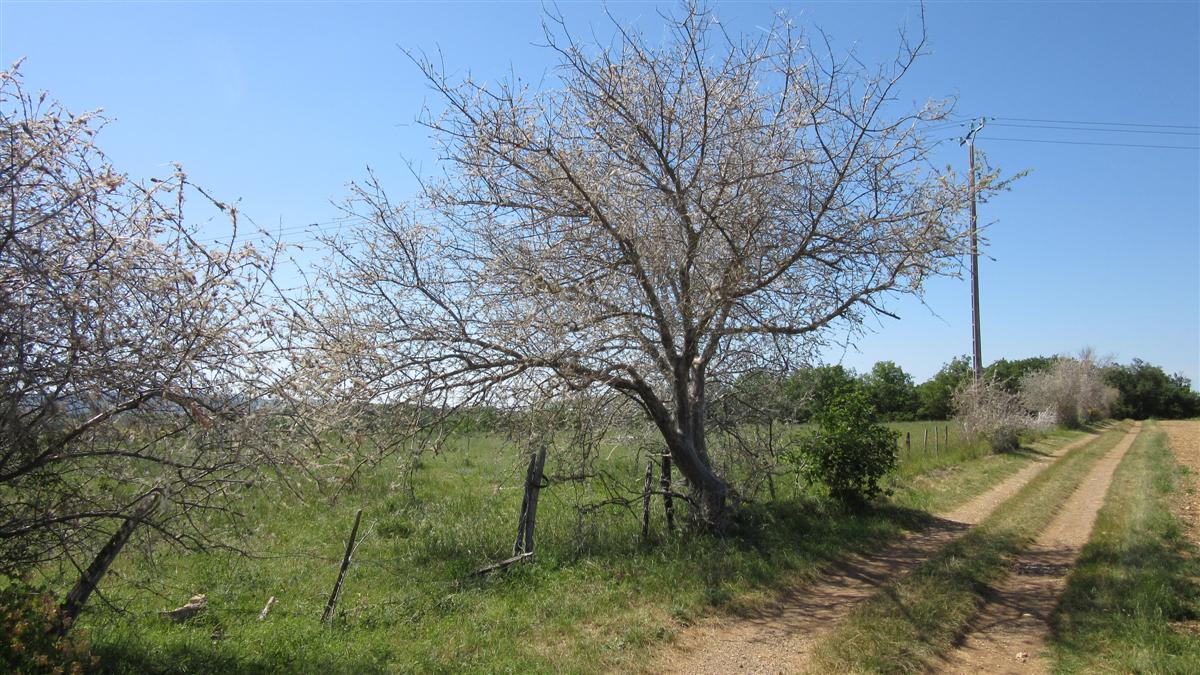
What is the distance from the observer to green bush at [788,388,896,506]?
1255 cm

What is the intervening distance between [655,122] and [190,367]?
582cm

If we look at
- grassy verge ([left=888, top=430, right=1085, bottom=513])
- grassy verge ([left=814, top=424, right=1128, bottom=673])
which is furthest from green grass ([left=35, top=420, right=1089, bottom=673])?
grassy verge ([left=888, top=430, right=1085, bottom=513])

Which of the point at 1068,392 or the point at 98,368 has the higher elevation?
the point at 1068,392

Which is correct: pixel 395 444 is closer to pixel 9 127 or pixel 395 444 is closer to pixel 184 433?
pixel 184 433

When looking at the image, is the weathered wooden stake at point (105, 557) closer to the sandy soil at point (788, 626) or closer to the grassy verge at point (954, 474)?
the sandy soil at point (788, 626)

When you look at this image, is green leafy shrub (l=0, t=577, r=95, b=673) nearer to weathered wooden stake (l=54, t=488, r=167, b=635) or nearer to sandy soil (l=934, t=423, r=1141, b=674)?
weathered wooden stake (l=54, t=488, r=167, b=635)

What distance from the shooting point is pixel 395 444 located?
7781 mm

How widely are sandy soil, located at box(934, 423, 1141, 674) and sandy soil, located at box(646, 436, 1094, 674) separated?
110 centimetres

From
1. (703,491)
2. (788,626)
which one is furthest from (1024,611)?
(703,491)

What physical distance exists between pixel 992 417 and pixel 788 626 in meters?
22.1

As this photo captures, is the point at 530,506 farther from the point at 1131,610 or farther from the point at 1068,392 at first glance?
the point at 1068,392

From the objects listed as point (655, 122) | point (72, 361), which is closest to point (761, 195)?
point (655, 122)

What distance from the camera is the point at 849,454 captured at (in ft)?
41.2

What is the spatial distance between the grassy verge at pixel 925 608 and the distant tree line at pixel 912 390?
9.97ft
